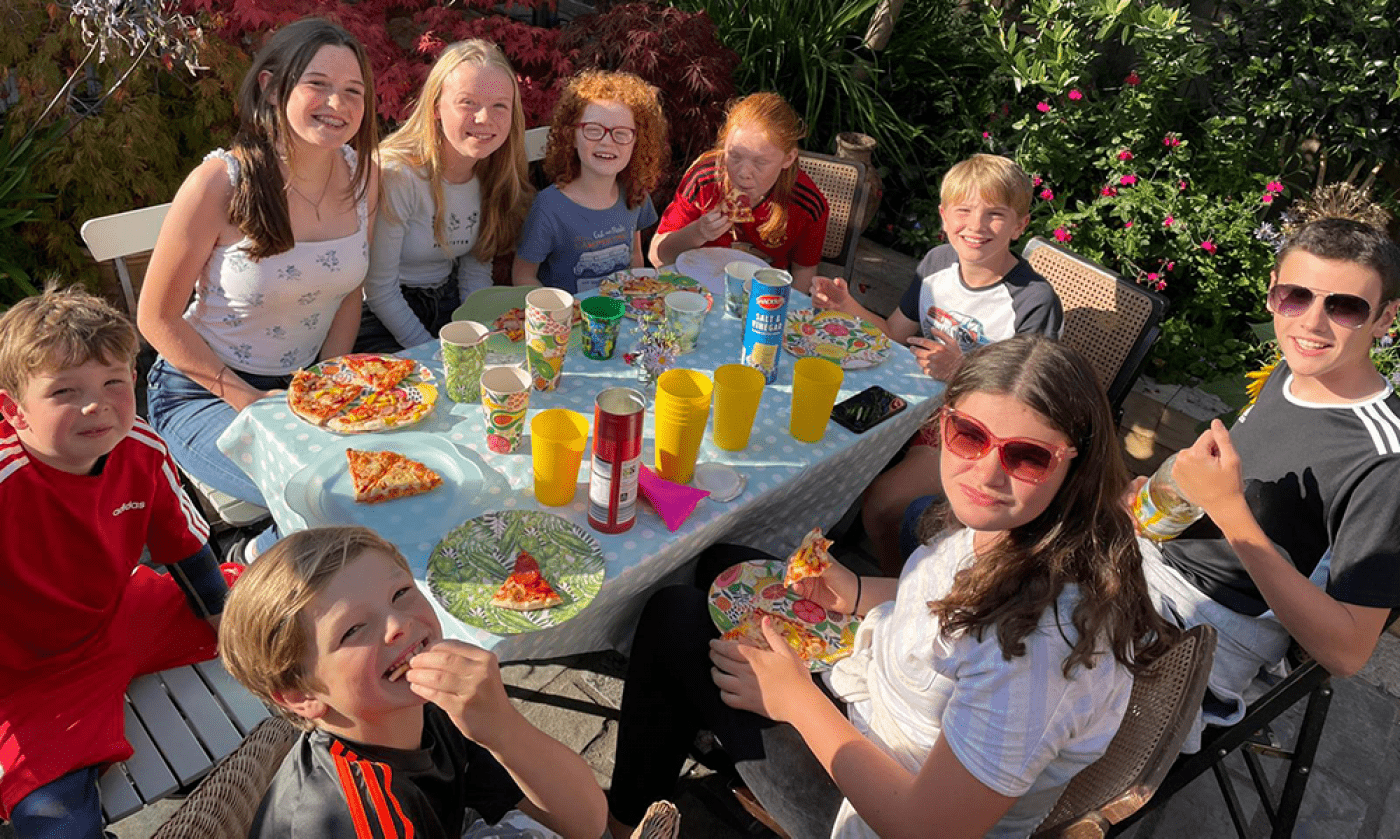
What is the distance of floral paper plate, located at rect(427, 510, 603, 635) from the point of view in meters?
1.92

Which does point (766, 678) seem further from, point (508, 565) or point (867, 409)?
point (867, 409)

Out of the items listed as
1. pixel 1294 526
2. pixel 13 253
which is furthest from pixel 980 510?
pixel 13 253

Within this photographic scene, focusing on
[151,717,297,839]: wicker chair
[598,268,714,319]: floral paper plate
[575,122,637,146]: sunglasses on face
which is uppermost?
[575,122,637,146]: sunglasses on face

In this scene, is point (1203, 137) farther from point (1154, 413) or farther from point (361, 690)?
point (361, 690)

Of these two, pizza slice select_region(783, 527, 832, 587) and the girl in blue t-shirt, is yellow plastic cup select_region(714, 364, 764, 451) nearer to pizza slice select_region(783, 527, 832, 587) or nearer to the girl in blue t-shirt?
pizza slice select_region(783, 527, 832, 587)

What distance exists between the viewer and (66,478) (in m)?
2.05

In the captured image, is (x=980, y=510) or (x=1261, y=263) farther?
(x=1261, y=263)

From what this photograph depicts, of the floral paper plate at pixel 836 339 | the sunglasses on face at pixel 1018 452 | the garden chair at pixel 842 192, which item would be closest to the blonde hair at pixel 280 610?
the sunglasses on face at pixel 1018 452

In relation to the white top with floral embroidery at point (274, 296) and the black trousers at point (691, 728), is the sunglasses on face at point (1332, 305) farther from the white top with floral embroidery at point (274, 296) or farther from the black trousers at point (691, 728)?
the white top with floral embroidery at point (274, 296)

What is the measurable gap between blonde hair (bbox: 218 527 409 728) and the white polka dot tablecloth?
0.41 meters

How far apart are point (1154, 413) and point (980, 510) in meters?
3.36

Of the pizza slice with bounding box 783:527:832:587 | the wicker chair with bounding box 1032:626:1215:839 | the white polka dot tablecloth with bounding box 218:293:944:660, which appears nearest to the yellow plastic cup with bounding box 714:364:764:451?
the white polka dot tablecloth with bounding box 218:293:944:660

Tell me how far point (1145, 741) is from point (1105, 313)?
222 centimetres

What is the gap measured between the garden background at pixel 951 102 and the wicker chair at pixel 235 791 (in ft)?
11.1
